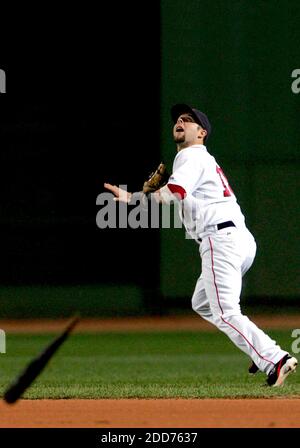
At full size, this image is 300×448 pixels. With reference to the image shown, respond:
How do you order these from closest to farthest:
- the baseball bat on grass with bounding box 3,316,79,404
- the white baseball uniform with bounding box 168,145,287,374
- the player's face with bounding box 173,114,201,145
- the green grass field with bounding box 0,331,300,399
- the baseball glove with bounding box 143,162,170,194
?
the baseball bat on grass with bounding box 3,316,79,404
the white baseball uniform with bounding box 168,145,287,374
the baseball glove with bounding box 143,162,170,194
the player's face with bounding box 173,114,201,145
the green grass field with bounding box 0,331,300,399

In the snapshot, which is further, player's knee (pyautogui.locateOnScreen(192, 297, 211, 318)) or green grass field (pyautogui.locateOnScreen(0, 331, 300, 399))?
green grass field (pyautogui.locateOnScreen(0, 331, 300, 399))

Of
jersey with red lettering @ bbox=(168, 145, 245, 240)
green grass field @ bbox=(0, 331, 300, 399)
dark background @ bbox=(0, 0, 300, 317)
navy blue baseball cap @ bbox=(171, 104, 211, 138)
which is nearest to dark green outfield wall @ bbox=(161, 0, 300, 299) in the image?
dark background @ bbox=(0, 0, 300, 317)

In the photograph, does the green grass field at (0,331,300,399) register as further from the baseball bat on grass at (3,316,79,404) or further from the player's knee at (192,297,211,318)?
the baseball bat on grass at (3,316,79,404)

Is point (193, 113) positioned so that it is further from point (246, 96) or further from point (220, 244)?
point (246, 96)

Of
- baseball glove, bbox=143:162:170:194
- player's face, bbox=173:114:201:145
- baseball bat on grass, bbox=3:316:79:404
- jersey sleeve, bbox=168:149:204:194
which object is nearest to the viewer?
baseball bat on grass, bbox=3:316:79:404

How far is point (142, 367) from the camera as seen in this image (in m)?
11.5

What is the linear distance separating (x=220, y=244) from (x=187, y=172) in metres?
0.55

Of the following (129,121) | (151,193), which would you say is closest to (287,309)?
(129,121)

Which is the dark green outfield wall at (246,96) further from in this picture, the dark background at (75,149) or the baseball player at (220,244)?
the baseball player at (220,244)

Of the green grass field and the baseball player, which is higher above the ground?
the baseball player

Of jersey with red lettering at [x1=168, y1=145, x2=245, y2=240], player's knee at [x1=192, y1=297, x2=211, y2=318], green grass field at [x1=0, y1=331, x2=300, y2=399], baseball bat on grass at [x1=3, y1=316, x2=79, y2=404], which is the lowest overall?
green grass field at [x1=0, y1=331, x2=300, y2=399]

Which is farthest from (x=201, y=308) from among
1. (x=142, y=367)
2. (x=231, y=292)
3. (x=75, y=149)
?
(x=75, y=149)

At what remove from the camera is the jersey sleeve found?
A: 869cm

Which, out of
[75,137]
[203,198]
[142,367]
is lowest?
[142,367]
